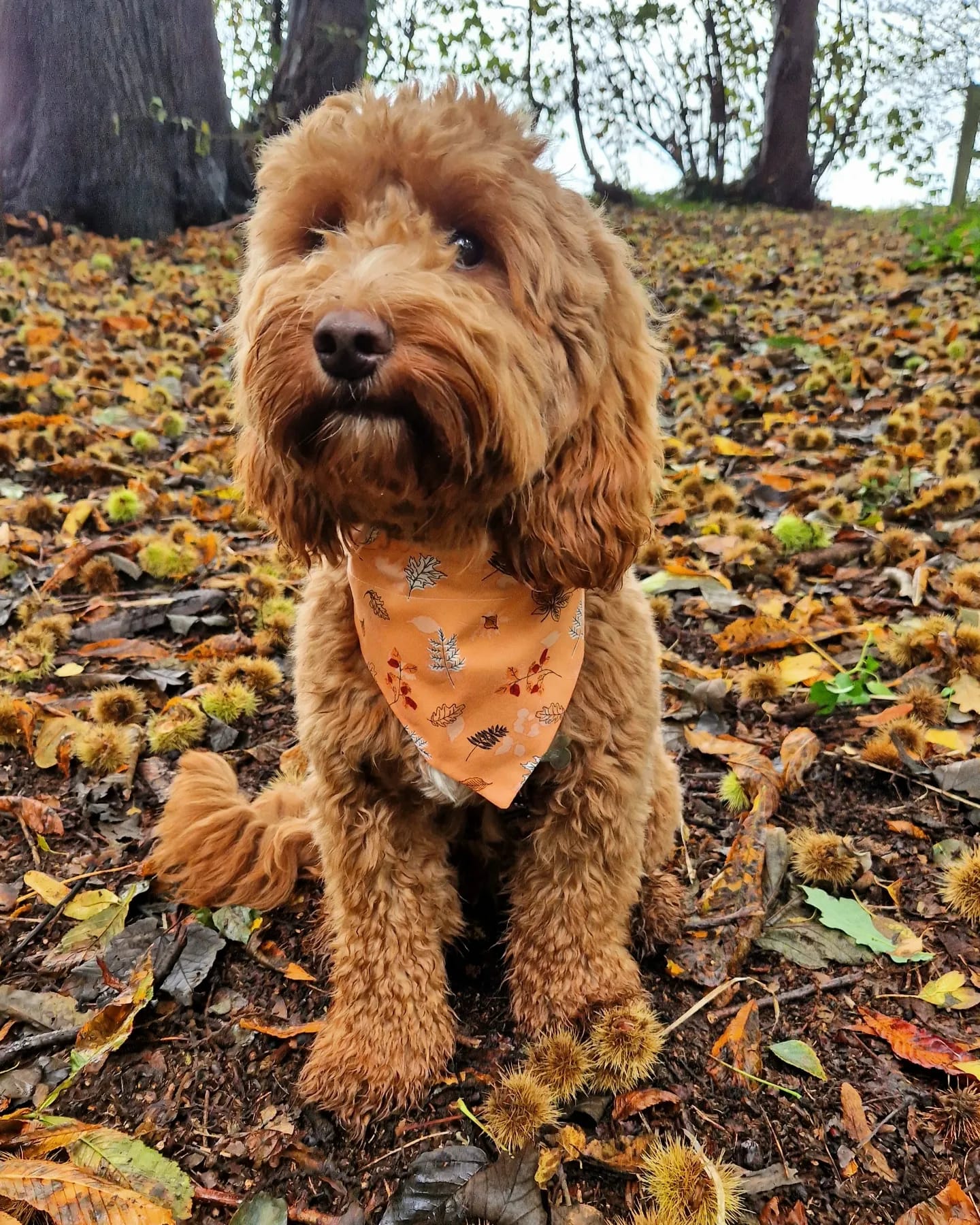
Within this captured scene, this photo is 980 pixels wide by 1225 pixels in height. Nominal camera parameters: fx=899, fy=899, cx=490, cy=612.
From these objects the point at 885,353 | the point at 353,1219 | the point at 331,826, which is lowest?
the point at 353,1219

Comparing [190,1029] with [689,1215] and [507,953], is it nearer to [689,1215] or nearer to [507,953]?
[507,953]

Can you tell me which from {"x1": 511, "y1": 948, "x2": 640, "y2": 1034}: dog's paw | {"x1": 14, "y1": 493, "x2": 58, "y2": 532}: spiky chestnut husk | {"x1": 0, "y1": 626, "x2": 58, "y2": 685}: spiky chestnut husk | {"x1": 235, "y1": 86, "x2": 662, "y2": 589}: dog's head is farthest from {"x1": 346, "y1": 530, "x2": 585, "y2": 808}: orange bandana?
{"x1": 14, "y1": 493, "x2": 58, "y2": 532}: spiky chestnut husk

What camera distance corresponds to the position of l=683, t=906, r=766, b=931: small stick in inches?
98.9

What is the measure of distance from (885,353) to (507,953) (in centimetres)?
553

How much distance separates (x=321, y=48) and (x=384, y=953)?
338 inches

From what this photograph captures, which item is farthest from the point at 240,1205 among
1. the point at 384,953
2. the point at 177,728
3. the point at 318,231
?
the point at 318,231

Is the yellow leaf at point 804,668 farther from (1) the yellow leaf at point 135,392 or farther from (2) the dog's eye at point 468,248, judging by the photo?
(1) the yellow leaf at point 135,392

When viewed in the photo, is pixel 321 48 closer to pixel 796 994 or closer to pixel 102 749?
pixel 102 749

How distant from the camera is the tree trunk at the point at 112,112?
25.2 feet

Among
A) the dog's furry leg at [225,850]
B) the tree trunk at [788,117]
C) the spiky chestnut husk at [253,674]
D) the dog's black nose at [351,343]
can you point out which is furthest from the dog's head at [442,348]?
the tree trunk at [788,117]

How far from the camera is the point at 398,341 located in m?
1.65

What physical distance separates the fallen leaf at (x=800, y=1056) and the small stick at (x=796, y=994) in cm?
13

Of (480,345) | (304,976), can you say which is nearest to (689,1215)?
(304,976)

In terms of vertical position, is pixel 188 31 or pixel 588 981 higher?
pixel 188 31
